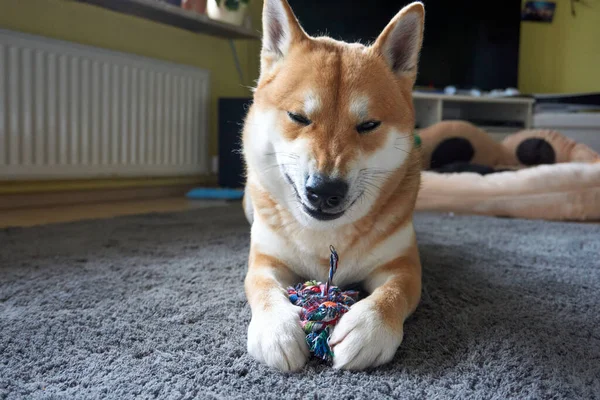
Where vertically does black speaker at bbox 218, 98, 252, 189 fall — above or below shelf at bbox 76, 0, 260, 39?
below

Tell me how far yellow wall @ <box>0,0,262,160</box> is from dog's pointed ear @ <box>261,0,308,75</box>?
1.77 metres

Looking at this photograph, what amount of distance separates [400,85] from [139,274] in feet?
2.82

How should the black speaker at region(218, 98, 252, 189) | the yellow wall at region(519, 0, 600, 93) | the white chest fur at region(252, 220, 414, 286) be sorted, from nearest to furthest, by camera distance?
the white chest fur at region(252, 220, 414, 286) < the black speaker at region(218, 98, 252, 189) < the yellow wall at region(519, 0, 600, 93)

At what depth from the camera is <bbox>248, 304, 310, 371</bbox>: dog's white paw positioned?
768 millimetres

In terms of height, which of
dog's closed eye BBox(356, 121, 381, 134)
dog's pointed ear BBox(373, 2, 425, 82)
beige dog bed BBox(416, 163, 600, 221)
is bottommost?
beige dog bed BBox(416, 163, 600, 221)

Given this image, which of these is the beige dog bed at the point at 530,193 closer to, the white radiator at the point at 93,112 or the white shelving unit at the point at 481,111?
the white shelving unit at the point at 481,111

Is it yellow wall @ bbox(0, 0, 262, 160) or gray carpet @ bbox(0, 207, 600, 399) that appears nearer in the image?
gray carpet @ bbox(0, 207, 600, 399)

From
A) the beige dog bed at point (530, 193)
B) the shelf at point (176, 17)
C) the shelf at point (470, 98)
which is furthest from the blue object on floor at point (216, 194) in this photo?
the shelf at point (470, 98)

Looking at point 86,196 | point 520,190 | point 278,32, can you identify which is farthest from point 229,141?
point 278,32

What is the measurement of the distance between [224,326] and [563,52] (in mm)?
4957

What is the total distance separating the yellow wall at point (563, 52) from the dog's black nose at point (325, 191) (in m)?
4.72

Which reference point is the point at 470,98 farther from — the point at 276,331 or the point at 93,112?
the point at 276,331

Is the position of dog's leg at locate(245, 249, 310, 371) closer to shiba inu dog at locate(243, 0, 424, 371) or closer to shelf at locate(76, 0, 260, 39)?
shiba inu dog at locate(243, 0, 424, 371)

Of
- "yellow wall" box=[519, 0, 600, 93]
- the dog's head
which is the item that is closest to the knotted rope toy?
the dog's head
